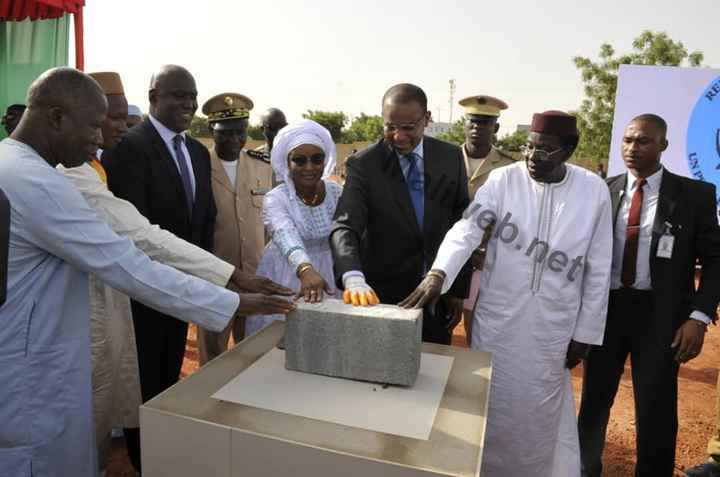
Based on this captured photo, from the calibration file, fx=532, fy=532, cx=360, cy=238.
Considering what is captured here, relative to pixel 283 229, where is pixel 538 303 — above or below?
below

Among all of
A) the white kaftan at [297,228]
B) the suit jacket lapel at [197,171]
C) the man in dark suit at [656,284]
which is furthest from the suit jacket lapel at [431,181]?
the suit jacket lapel at [197,171]

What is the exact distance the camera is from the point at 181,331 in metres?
3.00

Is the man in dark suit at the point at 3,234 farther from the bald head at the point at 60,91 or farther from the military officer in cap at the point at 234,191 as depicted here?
the military officer in cap at the point at 234,191

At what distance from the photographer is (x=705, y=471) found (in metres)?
3.24

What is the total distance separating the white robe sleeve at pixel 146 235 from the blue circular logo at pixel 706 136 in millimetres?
4933

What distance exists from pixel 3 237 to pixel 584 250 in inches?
90.3

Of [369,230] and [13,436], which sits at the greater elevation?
[369,230]

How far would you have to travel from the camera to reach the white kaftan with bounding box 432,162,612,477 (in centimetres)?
253

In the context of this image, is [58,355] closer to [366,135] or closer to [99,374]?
[99,374]

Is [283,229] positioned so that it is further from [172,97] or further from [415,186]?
[172,97]

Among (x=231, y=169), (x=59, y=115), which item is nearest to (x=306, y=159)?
(x=59, y=115)

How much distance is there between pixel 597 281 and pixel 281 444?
1794mm

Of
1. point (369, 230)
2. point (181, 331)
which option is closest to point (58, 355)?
point (181, 331)

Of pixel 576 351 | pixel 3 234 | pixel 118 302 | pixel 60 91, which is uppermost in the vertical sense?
pixel 60 91
